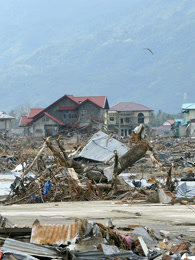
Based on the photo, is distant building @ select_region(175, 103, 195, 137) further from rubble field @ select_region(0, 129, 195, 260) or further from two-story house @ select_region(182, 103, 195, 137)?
rubble field @ select_region(0, 129, 195, 260)

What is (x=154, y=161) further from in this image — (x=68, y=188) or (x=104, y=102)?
(x=104, y=102)

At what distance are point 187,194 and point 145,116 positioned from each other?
228 feet

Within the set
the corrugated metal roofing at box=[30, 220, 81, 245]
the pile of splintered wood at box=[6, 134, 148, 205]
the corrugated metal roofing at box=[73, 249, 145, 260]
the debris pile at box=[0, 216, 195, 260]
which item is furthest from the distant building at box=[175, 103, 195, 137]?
the corrugated metal roofing at box=[73, 249, 145, 260]

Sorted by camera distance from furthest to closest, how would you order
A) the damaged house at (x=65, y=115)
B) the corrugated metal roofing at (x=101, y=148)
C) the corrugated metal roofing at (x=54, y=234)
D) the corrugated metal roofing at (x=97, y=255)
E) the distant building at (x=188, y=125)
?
1. the distant building at (x=188, y=125)
2. the damaged house at (x=65, y=115)
3. the corrugated metal roofing at (x=101, y=148)
4. the corrugated metal roofing at (x=54, y=234)
5. the corrugated metal roofing at (x=97, y=255)

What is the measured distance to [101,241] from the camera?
14.3 ft

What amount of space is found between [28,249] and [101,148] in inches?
707

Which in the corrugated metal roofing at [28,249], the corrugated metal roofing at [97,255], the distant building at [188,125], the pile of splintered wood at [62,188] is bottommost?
the corrugated metal roofing at [97,255]

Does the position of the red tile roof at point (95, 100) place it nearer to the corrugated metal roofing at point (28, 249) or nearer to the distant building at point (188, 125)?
the distant building at point (188, 125)

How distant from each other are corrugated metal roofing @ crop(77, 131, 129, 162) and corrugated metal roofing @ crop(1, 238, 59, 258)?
1657cm

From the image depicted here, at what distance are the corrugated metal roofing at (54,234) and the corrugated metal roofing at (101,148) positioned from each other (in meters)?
16.0

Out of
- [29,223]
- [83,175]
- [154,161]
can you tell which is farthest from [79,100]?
[29,223]

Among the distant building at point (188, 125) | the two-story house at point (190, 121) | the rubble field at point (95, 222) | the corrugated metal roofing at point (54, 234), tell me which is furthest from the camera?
the distant building at point (188, 125)

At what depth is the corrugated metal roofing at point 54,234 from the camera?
434cm

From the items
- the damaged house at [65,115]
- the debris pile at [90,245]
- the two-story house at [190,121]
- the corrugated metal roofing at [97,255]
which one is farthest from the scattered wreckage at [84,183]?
the two-story house at [190,121]
